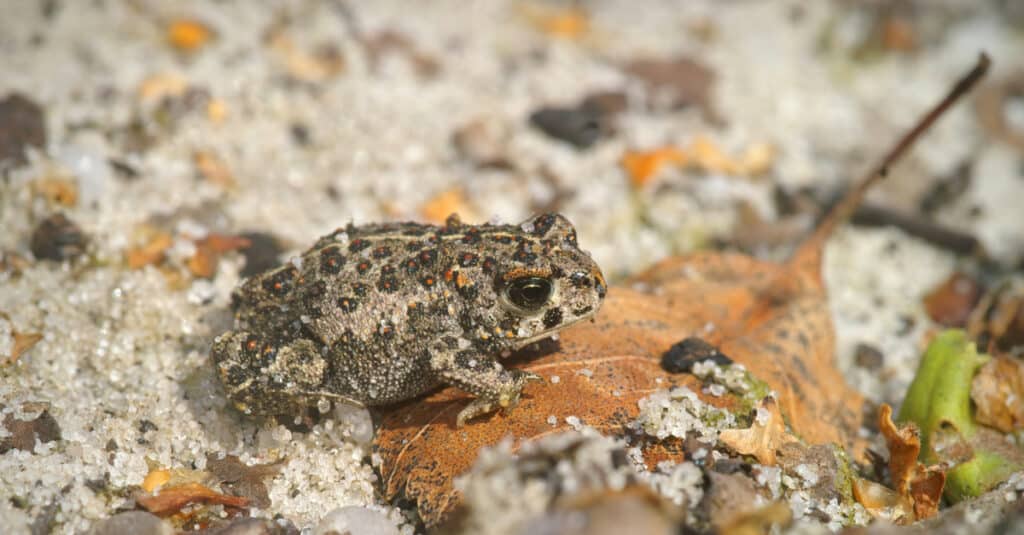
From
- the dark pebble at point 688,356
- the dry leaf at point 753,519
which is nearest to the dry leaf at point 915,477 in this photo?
the dark pebble at point 688,356

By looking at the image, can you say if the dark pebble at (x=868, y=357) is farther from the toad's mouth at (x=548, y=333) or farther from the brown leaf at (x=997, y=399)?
the toad's mouth at (x=548, y=333)

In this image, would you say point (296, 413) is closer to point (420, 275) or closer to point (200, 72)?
point (420, 275)

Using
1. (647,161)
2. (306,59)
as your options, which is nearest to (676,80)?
(647,161)

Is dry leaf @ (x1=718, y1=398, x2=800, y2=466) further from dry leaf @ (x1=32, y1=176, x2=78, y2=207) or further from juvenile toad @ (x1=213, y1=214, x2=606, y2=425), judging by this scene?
dry leaf @ (x1=32, y1=176, x2=78, y2=207)

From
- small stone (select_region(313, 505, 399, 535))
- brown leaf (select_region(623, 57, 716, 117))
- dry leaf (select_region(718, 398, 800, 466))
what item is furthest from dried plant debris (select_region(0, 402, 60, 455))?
brown leaf (select_region(623, 57, 716, 117))

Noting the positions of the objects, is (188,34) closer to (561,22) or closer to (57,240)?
(57,240)

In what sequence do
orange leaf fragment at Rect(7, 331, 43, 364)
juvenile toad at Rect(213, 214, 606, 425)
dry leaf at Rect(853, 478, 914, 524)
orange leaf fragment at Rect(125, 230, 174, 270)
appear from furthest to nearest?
orange leaf fragment at Rect(125, 230, 174, 270)
orange leaf fragment at Rect(7, 331, 43, 364)
juvenile toad at Rect(213, 214, 606, 425)
dry leaf at Rect(853, 478, 914, 524)
